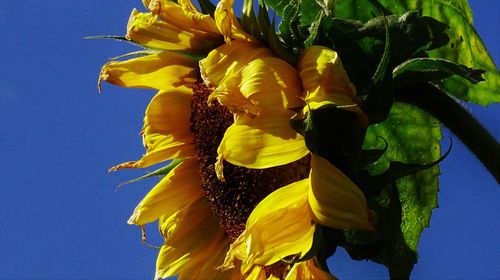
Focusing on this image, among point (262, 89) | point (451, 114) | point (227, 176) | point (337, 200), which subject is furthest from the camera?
point (227, 176)

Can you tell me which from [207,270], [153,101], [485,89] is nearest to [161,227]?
[207,270]

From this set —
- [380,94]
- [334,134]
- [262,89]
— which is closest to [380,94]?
[380,94]

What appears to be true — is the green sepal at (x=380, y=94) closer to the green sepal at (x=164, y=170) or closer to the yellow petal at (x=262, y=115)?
the yellow petal at (x=262, y=115)

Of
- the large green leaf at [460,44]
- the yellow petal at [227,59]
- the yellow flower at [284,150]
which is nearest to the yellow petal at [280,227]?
the yellow flower at [284,150]

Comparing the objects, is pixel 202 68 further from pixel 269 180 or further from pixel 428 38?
pixel 428 38

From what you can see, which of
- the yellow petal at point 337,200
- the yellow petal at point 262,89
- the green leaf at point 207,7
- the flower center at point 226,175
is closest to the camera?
the yellow petal at point 337,200

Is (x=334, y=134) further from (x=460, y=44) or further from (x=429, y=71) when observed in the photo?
(x=460, y=44)

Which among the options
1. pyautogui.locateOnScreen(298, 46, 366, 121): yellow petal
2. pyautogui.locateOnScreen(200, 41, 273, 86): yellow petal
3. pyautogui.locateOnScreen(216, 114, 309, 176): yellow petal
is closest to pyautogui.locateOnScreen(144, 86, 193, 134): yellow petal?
pyautogui.locateOnScreen(200, 41, 273, 86): yellow petal
